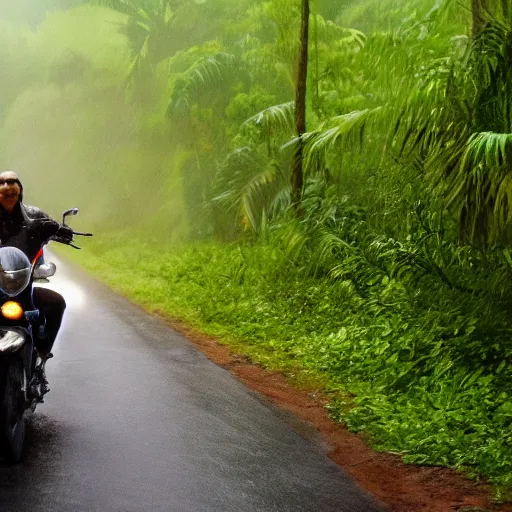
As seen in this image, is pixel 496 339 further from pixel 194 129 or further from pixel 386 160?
pixel 194 129

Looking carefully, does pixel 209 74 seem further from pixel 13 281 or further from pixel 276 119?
pixel 13 281

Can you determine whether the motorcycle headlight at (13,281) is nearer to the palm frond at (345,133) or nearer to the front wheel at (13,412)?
Answer: the front wheel at (13,412)

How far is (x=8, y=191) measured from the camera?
19.2 feet

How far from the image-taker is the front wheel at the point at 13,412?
4.87 metres

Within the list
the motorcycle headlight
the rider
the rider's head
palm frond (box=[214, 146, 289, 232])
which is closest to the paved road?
the rider

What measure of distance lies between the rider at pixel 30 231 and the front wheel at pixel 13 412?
891mm

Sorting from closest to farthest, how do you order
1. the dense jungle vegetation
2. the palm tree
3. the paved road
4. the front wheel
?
the paved road < the front wheel < the palm tree < the dense jungle vegetation

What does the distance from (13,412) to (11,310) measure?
26.8 inches

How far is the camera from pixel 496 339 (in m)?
7.84

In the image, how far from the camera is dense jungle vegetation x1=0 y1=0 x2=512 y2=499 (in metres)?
7.07

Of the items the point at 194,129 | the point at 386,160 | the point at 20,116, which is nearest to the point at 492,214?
the point at 386,160

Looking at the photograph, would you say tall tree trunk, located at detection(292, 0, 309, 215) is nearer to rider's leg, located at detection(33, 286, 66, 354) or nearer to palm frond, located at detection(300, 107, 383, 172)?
palm frond, located at detection(300, 107, 383, 172)

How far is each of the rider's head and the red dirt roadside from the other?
3010 mm

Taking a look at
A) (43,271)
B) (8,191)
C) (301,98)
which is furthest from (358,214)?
(8,191)
